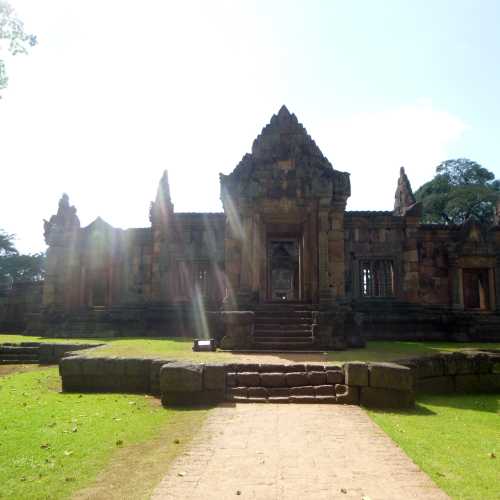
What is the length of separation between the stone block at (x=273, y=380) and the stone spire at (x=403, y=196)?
49.7ft

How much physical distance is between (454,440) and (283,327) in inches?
296

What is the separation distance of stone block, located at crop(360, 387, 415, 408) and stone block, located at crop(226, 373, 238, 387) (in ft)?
7.61

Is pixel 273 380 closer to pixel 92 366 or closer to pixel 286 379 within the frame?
pixel 286 379

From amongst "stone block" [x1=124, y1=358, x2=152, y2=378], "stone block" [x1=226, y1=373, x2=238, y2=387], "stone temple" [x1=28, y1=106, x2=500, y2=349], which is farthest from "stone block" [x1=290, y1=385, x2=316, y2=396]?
"stone temple" [x1=28, y1=106, x2=500, y2=349]

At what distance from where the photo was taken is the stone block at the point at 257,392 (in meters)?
8.12

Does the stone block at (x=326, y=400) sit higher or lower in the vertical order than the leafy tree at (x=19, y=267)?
lower

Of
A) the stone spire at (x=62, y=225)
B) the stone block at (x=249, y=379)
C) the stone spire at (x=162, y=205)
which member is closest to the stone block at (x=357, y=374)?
the stone block at (x=249, y=379)

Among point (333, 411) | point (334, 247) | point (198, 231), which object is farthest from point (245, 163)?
point (333, 411)

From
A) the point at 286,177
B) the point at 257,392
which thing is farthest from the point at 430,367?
the point at 286,177

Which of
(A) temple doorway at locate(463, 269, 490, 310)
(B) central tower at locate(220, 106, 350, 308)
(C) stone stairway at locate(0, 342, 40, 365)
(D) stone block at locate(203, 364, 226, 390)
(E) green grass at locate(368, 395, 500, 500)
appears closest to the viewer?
(E) green grass at locate(368, 395, 500, 500)

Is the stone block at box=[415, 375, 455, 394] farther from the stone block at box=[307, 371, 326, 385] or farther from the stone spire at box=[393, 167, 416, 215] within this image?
the stone spire at box=[393, 167, 416, 215]

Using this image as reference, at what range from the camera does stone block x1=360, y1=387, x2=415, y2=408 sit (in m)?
7.78

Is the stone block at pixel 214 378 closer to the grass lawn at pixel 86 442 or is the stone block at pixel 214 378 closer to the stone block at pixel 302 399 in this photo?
the grass lawn at pixel 86 442

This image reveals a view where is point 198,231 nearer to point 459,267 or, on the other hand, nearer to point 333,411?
point 459,267
